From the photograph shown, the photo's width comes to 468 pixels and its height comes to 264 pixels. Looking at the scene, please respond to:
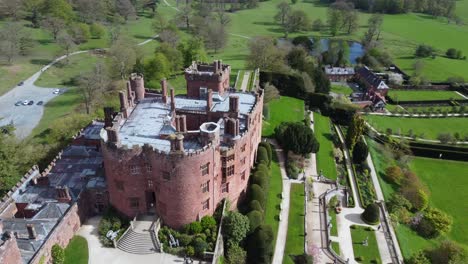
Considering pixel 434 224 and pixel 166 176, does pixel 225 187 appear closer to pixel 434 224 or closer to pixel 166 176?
pixel 166 176

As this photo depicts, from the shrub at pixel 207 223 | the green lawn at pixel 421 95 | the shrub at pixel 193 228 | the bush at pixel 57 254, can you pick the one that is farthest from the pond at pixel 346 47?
the bush at pixel 57 254

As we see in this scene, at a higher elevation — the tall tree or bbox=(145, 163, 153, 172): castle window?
the tall tree

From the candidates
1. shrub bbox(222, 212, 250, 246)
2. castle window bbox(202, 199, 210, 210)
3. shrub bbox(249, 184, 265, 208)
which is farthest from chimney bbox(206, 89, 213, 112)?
shrub bbox(222, 212, 250, 246)

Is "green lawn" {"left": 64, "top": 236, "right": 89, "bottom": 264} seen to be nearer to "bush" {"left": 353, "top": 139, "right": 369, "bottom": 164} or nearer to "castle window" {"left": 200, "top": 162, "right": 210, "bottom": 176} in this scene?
"castle window" {"left": 200, "top": 162, "right": 210, "bottom": 176}

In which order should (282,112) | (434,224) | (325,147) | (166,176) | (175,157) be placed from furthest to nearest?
(282,112) < (325,147) < (434,224) < (166,176) < (175,157)

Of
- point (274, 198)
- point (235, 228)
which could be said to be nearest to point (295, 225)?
point (274, 198)

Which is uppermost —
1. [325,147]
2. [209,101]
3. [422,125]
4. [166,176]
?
[209,101]
